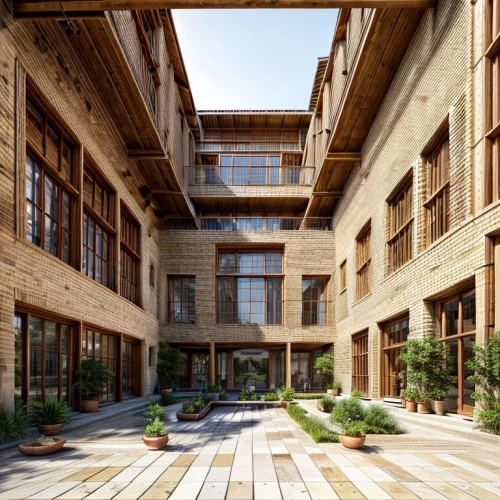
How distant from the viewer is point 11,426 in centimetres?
748

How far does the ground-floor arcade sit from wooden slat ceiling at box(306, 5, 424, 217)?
10.6m

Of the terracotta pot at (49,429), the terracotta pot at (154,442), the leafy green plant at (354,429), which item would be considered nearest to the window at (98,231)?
the terracotta pot at (49,429)

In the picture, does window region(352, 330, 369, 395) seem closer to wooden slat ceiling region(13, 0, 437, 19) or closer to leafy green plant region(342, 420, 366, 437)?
leafy green plant region(342, 420, 366, 437)

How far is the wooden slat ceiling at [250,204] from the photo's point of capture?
24.8 metres

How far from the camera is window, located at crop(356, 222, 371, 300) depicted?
642 inches

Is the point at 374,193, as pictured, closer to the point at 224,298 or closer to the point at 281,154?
the point at 224,298

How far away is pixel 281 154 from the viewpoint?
26.9 metres

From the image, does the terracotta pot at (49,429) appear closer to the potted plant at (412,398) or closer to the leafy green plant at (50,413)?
the leafy green plant at (50,413)

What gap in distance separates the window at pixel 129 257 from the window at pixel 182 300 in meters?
4.24

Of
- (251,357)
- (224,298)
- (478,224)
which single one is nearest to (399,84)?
(478,224)

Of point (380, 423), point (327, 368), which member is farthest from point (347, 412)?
Answer: point (327, 368)

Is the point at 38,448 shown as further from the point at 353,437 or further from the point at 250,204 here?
the point at 250,204

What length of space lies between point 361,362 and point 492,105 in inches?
459

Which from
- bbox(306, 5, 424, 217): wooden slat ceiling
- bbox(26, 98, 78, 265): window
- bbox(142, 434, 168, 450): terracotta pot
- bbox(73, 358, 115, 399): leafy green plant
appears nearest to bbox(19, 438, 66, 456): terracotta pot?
bbox(142, 434, 168, 450): terracotta pot
